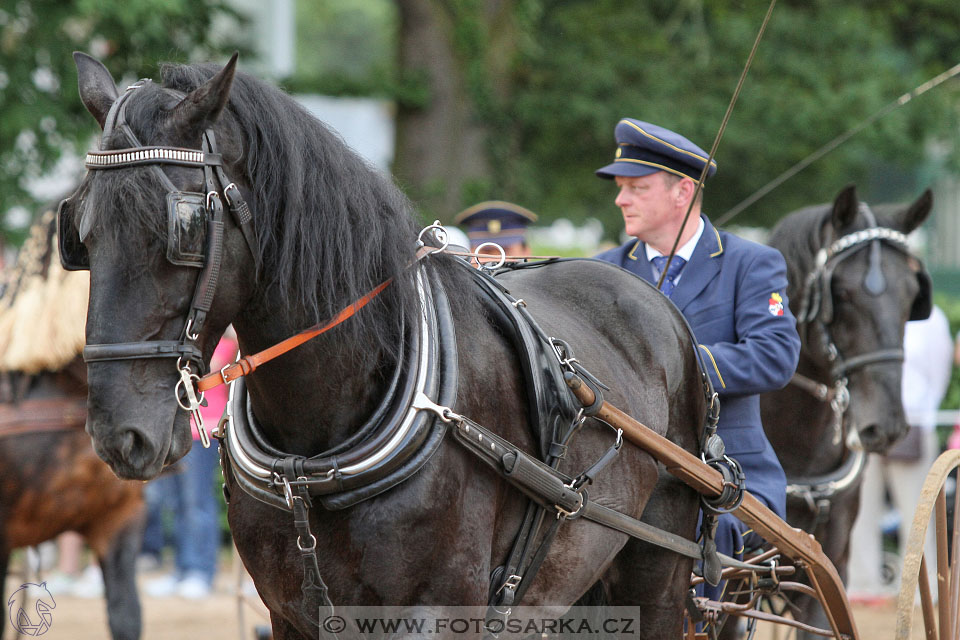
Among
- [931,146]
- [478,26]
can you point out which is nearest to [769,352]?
[478,26]

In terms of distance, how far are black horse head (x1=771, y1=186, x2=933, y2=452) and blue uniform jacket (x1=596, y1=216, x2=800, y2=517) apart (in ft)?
3.20

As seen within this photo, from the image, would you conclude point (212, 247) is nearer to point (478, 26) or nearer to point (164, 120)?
point (164, 120)

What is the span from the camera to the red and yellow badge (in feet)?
11.0

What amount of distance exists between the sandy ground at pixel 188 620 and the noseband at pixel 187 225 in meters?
4.62

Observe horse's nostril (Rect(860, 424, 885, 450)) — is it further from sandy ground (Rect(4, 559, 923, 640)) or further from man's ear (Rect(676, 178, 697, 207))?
sandy ground (Rect(4, 559, 923, 640))

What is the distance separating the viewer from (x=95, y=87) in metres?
2.25

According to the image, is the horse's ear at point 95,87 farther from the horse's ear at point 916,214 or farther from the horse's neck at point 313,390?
the horse's ear at point 916,214

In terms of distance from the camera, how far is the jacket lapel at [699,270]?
3449 mm

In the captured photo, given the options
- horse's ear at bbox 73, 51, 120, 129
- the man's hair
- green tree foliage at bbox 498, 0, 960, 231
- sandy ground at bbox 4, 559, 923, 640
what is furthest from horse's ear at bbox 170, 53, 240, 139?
green tree foliage at bbox 498, 0, 960, 231

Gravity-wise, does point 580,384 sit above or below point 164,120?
below

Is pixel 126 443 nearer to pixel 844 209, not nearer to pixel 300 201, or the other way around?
pixel 300 201

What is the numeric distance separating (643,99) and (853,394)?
751 centimetres

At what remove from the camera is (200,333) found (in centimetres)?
205

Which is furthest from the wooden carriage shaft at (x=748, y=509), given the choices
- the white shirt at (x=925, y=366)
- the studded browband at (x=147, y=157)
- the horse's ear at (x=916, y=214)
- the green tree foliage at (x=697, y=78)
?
the green tree foliage at (x=697, y=78)
